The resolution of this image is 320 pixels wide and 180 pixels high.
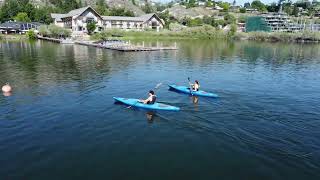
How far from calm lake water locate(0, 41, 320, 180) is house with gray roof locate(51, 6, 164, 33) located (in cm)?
9514

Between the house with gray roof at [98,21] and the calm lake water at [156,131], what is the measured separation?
9514 cm

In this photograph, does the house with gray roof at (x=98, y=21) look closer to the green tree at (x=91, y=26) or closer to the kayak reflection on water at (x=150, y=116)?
the green tree at (x=91, y=26)

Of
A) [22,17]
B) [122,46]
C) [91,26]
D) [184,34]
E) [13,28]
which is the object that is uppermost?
[22,17]

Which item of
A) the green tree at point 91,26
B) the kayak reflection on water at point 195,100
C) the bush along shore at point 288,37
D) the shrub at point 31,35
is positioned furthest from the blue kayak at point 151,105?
the bush along shore at point 288,37

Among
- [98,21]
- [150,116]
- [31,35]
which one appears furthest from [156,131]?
[98,21]

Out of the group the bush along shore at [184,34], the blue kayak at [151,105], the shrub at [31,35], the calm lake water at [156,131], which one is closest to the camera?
the calm lake water at [156,131]

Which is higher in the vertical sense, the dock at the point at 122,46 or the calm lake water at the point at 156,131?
the dock at the point at 122,46

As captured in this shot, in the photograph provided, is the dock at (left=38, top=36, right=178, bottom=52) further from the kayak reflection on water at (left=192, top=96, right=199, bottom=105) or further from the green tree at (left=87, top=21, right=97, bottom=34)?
the kayak reflection on water at (left=192, top=96, right=199, bottom=105)

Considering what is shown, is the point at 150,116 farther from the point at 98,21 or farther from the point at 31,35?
the point at 98,21

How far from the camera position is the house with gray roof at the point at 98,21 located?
129288 millimetres

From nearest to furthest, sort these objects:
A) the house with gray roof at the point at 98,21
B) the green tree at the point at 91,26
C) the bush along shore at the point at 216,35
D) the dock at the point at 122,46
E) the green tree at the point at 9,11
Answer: the dock at the point at 122,46, the green tree at the point at 91,26, the bush along shore at the point at 216,35, the house with gray roof at the point at 98,21, the green tree at the point at 9,11

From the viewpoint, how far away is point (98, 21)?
135375 millimetres

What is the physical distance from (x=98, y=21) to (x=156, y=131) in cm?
12136

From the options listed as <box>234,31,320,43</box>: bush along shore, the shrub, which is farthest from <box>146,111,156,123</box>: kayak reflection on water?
<box>234,31,320,43</box>: bush along shore
